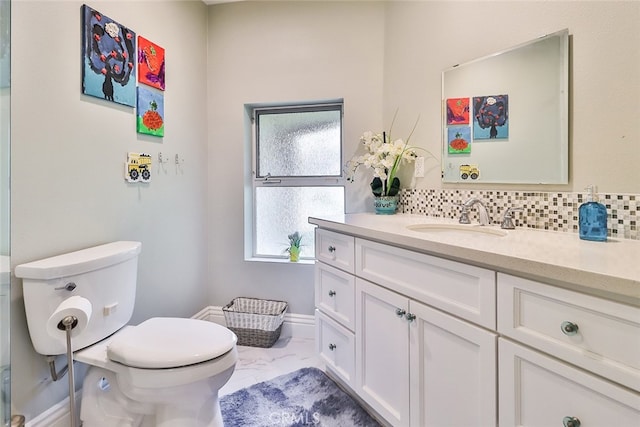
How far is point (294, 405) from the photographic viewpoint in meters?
1.57

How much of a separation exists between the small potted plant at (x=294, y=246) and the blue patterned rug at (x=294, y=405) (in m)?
0.79

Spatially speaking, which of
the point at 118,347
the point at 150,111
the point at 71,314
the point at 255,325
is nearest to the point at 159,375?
the point at 118,347

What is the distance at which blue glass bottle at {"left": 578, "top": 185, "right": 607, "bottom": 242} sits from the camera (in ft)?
3.50

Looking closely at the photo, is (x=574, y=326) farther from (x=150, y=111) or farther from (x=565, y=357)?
(x=150, y=111)

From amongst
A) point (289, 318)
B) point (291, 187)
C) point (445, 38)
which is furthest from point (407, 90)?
point (289, 318)

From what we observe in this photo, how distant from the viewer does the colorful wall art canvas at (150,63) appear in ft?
5.77

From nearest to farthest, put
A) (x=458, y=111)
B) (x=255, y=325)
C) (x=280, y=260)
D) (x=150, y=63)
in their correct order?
(x=458, y=111)
(x=150, y=63)
(x=255, y=325)
(x=280, y=260)

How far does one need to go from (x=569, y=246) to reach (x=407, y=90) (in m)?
1.32

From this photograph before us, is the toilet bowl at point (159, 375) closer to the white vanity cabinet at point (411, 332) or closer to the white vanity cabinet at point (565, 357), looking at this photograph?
the white vanity cabinet at point (411, 332)

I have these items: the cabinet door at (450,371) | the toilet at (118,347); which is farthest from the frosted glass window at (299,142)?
the cabinet door at (450,371)

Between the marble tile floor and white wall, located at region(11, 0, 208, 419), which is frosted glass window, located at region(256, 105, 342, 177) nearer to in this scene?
white wall, located at region(11, 0, 208, 419)

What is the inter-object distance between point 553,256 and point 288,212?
1804mm

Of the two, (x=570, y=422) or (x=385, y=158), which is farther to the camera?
(x=385, y=158)

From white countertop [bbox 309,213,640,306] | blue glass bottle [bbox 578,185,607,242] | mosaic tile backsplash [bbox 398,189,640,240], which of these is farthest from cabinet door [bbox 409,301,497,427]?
mosaic tile backsplash [bbox 398,189,640,240]
